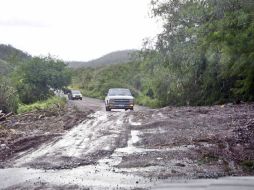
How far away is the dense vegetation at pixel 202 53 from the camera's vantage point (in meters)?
26.4

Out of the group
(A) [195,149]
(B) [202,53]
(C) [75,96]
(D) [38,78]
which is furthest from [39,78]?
(A) [195,149]

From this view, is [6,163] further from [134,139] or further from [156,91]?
[156,91]

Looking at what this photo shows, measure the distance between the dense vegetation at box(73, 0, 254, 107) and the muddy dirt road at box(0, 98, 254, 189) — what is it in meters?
10.8

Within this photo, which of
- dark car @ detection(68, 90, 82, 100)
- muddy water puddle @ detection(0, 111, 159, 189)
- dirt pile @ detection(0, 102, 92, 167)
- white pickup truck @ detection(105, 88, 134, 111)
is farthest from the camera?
dark car @ detection(68, 90, 82, 100)

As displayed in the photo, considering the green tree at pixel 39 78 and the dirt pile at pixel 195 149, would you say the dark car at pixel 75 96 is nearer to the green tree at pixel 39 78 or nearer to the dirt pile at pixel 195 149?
the green tree at pixel 39 78

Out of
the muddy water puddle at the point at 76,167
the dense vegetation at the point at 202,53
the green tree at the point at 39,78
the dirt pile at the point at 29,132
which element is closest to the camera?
the muddy water puddle at the point at 76,167

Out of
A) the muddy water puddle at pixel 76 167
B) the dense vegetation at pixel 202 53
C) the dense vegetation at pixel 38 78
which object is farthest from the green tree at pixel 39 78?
the muddy water puddle at pixel 76 167

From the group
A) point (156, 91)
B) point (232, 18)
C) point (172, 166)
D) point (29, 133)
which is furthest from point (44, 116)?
point (156, 91)

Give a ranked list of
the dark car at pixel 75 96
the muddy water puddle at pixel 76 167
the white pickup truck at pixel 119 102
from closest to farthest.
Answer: the muddy water puddle at pixel 76 167 < the white pickup truck at pixel 119 102 < the dark car at pixel 75 96

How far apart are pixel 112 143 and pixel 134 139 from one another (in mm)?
1020

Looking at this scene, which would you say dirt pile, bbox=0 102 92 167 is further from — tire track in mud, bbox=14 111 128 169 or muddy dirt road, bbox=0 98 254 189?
tire track in mud, bbox=14 111 128 169

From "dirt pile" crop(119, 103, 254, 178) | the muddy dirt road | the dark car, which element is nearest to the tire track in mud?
the muddy dirt road

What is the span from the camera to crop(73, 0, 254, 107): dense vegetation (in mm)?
26422

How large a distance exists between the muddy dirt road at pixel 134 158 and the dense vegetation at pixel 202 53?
10.8 meters
